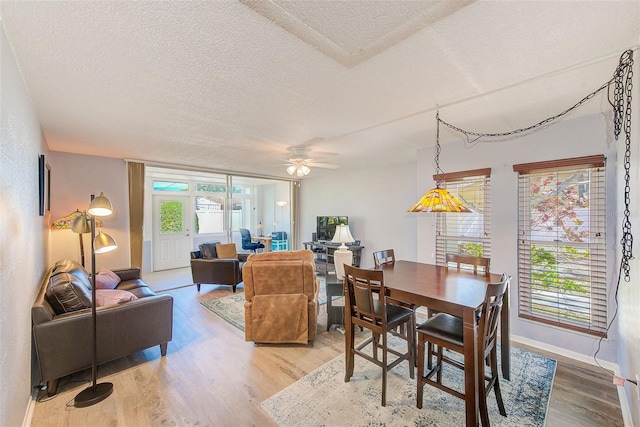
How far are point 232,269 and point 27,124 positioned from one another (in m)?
3.40

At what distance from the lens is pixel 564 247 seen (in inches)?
112

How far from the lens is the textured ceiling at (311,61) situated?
1.31 m

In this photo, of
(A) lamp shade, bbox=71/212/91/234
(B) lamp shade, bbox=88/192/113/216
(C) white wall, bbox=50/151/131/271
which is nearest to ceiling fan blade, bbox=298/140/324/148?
(B) lamp shade, bbox=88/192/113/216

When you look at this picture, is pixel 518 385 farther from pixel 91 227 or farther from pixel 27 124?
pixel 27 124

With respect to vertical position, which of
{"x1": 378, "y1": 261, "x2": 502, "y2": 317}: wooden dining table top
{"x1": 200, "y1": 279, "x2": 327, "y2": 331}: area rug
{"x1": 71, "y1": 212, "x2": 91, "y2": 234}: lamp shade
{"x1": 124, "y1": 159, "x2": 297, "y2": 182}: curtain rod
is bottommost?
{"x1": 200, "y1": 279, "x2": 327, "y2": 331}: area rug

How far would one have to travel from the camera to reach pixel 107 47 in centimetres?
157

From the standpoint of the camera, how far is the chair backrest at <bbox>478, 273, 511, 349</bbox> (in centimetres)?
180

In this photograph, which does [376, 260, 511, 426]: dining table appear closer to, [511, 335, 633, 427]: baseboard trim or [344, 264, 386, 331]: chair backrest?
[344, 264, 386, 331]: chair backrest

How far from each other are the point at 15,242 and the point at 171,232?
5499 millimetres

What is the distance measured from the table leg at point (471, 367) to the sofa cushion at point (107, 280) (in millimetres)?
4041

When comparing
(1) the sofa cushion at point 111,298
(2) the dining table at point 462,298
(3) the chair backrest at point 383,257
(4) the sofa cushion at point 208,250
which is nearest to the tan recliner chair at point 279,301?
(3) the chair backrest at point 383,257

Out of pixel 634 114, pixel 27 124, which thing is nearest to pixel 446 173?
pixel 634 114

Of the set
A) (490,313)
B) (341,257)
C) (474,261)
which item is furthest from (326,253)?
(490,313)

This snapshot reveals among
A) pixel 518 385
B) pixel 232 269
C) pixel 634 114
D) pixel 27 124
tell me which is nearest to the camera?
pixel 634 114
